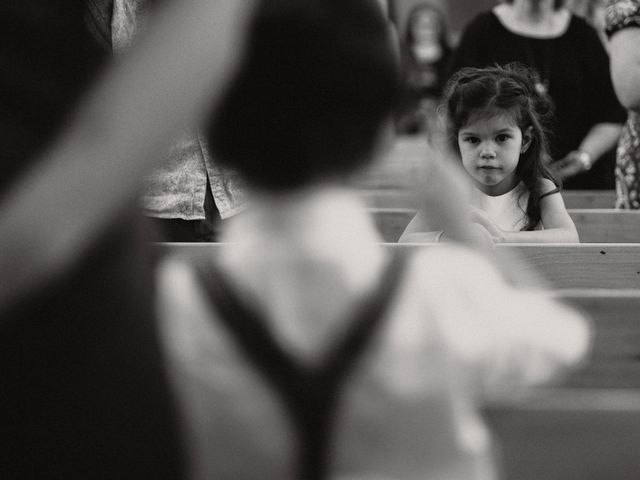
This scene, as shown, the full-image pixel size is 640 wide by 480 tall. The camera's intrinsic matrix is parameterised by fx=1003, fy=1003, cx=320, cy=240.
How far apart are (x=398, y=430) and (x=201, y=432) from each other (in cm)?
19

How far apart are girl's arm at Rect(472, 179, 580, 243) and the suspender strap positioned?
1344 mm

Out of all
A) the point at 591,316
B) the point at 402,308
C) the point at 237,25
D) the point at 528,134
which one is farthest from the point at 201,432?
the point at 528,134

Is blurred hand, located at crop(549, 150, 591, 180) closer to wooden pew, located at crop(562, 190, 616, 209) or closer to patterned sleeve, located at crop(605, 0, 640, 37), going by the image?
wooden pew, located at crop(562, 190, 616, 209)

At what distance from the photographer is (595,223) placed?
9.23 feet

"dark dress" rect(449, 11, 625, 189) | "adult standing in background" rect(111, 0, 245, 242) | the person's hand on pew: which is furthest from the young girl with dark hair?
the person's hand on pew

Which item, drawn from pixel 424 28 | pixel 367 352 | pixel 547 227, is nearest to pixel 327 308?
pixel 367 352

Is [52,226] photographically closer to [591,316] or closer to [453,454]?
[453,454]

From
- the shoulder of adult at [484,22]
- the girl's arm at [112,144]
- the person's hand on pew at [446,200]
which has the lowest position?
the person's hand on pew at [446,200]

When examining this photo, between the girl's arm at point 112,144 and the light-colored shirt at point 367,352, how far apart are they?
182 millimetres

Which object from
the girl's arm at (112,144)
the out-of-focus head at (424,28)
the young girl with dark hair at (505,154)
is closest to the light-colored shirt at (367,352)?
the girl's arm at (112,144)

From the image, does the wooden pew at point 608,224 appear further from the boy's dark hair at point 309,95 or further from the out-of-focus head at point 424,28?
the out-of-focus head at point 424,28

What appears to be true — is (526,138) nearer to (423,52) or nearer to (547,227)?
(547,227)

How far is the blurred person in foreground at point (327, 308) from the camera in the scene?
0.92m

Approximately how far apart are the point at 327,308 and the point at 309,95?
0.20 metres
